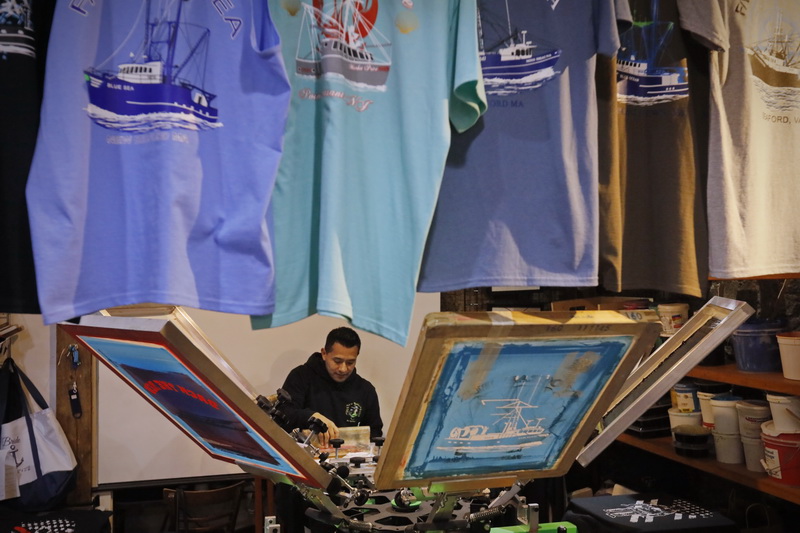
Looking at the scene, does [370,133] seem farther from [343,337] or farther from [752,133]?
[343,337]

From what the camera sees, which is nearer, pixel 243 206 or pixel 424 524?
pixel 243 206

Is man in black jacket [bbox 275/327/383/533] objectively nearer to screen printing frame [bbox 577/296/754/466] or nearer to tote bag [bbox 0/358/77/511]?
tote bag [bbox 0/358/77/511]

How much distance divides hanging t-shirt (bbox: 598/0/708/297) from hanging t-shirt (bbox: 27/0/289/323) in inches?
41.8

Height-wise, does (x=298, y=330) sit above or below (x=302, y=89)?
below

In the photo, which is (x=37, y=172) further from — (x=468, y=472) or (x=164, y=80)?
(x=468, y=472)

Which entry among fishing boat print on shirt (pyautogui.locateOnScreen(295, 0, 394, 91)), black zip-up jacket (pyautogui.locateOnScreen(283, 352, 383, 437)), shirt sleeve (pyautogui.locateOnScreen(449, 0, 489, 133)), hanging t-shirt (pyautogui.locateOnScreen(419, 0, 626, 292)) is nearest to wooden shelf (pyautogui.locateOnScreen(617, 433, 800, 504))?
black zip-up jacket (pyautogui.locateOnScreen(283, 352, 383, 437))

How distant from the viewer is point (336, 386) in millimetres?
4570

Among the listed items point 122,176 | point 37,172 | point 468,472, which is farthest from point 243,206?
point 468,472

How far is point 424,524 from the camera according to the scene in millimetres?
1937

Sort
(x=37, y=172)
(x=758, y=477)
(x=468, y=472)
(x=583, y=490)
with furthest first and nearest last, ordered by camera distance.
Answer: (x=583, y=490)
(x=758, y=477)
(x=468, y=472)
(x=37, y=172)

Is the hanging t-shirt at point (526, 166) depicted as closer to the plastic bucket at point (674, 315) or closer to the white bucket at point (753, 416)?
the white bucket at point (753, 416)

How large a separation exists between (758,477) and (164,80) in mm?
3035

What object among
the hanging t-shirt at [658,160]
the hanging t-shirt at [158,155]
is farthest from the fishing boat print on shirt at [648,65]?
the hanging t-shirt at [158,155]

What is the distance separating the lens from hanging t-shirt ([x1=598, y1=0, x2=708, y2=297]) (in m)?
2.11
